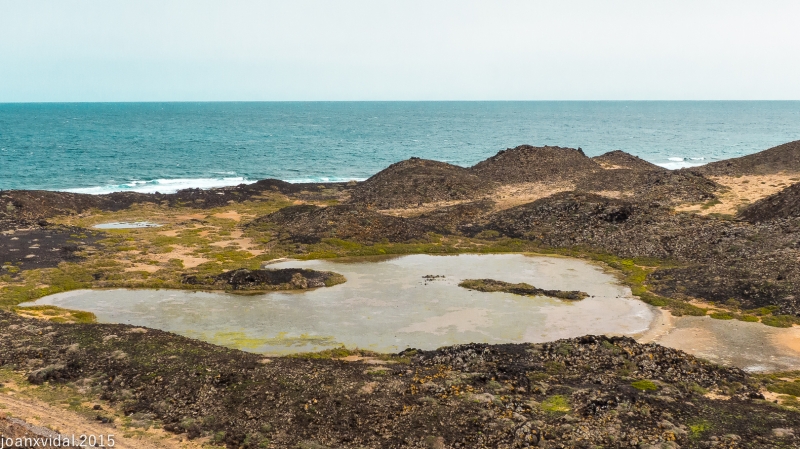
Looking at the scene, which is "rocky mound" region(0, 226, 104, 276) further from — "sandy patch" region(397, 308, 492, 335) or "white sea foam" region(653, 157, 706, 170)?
"white sea foam" region(653, 157, 706, 170)

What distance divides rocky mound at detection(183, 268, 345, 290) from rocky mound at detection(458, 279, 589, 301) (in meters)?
9.60

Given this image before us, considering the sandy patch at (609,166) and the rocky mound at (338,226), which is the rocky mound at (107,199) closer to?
the rocky mound at (338,226)

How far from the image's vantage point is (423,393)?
24125 mm

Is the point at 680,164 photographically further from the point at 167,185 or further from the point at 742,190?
the point at 167,185

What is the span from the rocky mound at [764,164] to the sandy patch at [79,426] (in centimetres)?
7728

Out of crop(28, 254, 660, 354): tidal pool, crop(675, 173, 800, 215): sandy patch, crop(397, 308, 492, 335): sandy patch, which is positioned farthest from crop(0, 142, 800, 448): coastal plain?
crop(397, 308, 492, 335): sandy patch

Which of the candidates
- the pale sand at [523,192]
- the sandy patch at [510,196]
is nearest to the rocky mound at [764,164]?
the sandy patch at [510,196]

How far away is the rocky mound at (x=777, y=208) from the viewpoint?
163 feet

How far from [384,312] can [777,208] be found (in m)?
37.6

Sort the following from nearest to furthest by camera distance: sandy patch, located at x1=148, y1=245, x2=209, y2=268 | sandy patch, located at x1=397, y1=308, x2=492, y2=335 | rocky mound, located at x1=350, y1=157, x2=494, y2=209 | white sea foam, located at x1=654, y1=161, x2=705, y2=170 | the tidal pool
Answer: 1. the tidal pool
2. sandy patch, located at x1=397, y1=308, x2=492, y2=335
3. sandy patch, located at x1=148, y1=245, x2=209, y2=268
4. rocky mound, located at x1=350, y1=157, x2=494, y2=209
5. white sea foam, located at x1=654, y1=161, x2=705, y2=170

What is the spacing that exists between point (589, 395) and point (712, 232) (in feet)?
107

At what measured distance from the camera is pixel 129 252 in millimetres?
49281

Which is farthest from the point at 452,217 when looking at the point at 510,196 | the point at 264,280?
the point at 264,280

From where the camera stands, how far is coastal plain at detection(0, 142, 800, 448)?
22000mm
